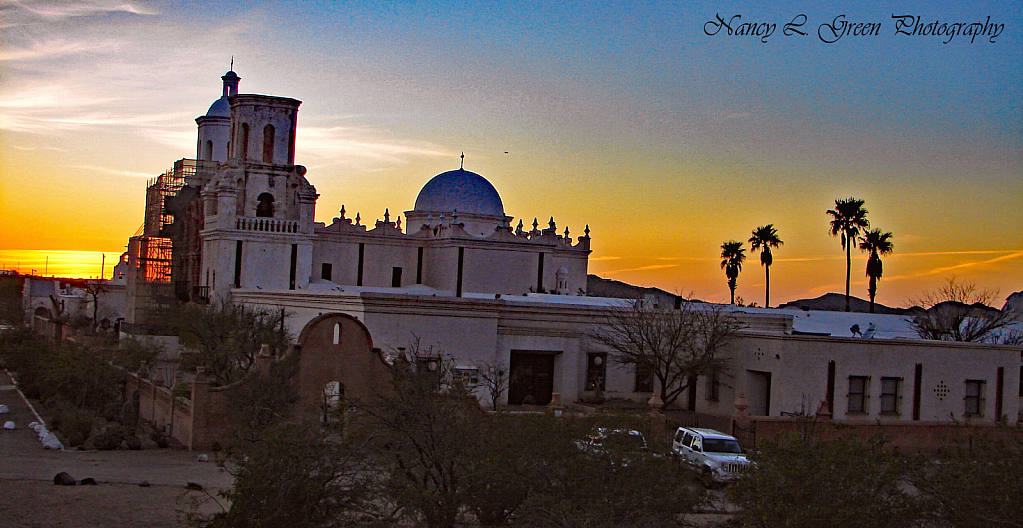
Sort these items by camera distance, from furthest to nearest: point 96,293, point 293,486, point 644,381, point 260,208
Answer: point 96,293
point 260,208
point 644,381
point 293,486

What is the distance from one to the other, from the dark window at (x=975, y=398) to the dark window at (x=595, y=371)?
12.8 meters

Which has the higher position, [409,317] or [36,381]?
[409,317]

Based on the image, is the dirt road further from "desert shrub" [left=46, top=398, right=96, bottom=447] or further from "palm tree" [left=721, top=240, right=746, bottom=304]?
"palm tree" [left=721, top=240, right=746, bottom=304]

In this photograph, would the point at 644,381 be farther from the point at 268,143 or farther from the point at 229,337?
the point at 268,143

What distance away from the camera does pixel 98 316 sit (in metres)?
76.6

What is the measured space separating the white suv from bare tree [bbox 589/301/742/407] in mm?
8759

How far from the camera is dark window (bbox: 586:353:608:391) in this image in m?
39.5

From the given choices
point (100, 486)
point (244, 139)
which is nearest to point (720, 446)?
point (100, 486)

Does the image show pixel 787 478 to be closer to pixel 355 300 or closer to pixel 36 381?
pixel 355 300

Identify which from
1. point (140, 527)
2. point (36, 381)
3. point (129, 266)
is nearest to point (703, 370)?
point (140, 527)

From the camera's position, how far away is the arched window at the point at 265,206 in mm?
54281

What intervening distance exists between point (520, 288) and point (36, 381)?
938 inches

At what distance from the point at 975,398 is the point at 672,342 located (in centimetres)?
1078

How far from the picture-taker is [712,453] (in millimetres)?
25688
